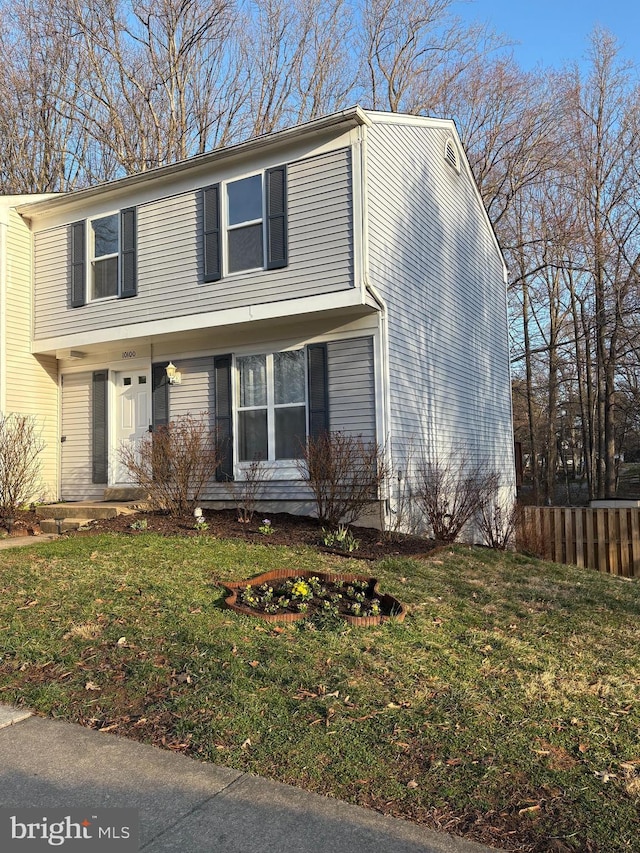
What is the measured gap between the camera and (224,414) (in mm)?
10375

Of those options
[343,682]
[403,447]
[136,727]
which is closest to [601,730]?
[343,682]

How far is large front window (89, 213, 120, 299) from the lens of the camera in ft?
36.7

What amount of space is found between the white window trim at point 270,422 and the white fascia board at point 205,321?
28.9 inches

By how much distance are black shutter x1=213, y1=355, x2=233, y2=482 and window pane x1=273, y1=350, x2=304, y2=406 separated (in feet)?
2.73

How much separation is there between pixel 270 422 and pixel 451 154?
7255 millimetres

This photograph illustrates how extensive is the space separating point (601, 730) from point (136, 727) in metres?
2.38

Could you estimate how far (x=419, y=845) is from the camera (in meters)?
2.44

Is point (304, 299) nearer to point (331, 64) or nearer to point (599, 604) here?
point (599, 604)

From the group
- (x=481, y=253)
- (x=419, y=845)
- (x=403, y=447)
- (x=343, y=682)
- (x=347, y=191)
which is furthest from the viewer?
(x=481, y=253)

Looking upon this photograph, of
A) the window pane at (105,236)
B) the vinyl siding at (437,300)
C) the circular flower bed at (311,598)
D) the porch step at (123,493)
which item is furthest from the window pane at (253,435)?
the circular flower bed at (311,598)

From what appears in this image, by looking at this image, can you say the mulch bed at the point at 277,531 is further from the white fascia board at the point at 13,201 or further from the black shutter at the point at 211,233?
the white fascia board at the point at 13,201

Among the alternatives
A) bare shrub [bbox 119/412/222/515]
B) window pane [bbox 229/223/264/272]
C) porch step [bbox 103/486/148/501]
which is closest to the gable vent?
window pane [bbox 229/223/264/272]

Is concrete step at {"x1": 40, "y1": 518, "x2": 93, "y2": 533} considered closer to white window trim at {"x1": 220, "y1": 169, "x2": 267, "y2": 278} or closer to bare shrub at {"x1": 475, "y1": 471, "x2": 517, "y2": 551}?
white window trim at {"x1": 220, "y1": 169, "x2": 267, "y2": 278}

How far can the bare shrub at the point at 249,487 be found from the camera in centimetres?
940
